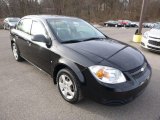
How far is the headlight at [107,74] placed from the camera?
2.56 m

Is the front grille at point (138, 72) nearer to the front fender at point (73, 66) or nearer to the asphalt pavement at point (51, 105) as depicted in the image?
the asphalt pavement at point (51, 105)

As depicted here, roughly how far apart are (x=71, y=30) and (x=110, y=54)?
48.0 inches

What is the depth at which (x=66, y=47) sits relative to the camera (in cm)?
312

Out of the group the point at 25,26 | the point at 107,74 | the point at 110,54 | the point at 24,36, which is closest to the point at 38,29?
the point at 24,36

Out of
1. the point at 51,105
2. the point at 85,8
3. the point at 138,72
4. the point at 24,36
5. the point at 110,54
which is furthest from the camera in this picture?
the point at 85,8

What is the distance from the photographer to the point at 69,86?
3045 millimetres

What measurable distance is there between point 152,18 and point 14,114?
167 ft

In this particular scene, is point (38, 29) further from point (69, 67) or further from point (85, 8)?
point (85, 8)

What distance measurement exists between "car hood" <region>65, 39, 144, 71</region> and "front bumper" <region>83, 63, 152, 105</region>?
23cm

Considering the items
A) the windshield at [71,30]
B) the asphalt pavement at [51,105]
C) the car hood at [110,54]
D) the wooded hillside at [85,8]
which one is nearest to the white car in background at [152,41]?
the asphalt pavement at [51,105]

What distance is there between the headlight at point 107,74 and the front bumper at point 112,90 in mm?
62

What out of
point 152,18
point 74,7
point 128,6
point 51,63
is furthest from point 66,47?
point 152,18

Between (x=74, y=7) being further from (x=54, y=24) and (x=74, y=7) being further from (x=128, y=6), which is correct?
(x=54, y=24)

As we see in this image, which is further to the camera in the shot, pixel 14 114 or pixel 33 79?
pixel 33 79
